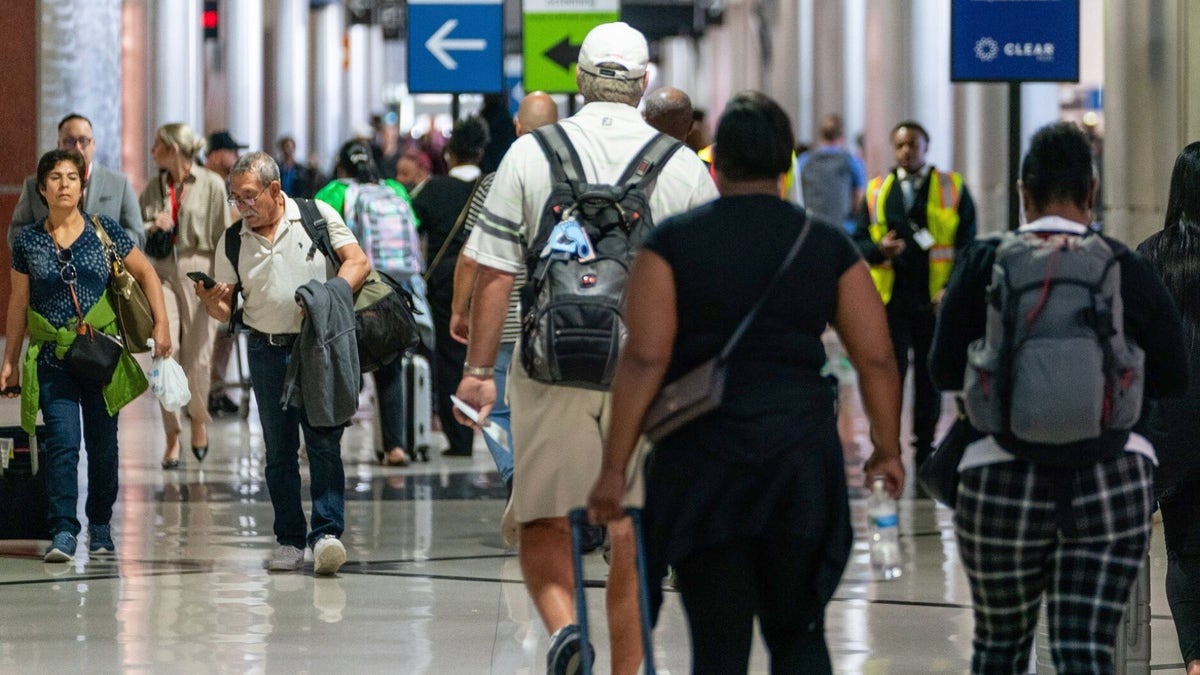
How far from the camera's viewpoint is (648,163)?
248 inches

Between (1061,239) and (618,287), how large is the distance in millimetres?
1377

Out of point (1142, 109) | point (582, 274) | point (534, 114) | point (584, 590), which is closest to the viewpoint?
point (584, 590)

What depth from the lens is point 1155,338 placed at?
514 centimetres

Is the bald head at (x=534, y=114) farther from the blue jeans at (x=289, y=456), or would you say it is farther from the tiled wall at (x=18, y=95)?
the tiled wall at (x=18, y=95)

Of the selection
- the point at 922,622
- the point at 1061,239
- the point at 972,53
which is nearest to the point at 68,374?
the point at 922,622

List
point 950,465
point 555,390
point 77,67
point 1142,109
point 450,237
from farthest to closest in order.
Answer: point 77,67, point 450,237, point 1142,109, point 555,390, point 950,465

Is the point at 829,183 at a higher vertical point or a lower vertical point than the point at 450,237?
higher

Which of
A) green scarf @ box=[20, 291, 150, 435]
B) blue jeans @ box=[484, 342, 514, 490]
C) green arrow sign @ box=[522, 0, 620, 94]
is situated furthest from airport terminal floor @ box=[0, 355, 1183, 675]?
green arrow sign @ box=[522, 0, 620, 94]

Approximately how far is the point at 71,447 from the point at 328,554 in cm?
127

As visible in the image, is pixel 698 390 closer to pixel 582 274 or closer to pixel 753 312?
pixel 753 312

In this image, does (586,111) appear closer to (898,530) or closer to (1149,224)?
(898,530)

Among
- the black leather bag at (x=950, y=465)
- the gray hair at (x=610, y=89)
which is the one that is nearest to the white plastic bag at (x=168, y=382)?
the gray hair at (x=610, y=89)

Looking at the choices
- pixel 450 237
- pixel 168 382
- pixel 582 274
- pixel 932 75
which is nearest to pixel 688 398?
pixel 582 274

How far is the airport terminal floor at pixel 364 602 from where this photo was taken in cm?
738
